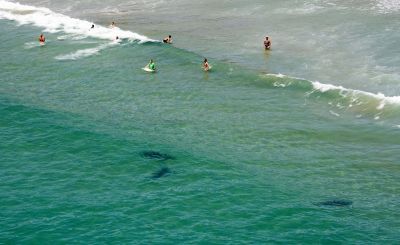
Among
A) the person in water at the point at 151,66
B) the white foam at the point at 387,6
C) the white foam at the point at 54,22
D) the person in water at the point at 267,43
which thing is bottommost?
the person in water at the point at 151,66

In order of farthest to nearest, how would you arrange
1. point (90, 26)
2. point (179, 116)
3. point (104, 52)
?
1. point (90, 26)
2. point (104, 52)
3. point (179, 116)

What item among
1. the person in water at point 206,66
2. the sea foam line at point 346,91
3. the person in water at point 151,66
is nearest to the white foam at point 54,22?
the person in water at point 151,66

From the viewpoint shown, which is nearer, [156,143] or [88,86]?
[156,143]

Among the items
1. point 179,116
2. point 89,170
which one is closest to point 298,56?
point 179,116

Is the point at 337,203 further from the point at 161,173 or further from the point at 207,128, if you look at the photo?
the point at 207,128

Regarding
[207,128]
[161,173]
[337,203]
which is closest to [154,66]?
[207,128]

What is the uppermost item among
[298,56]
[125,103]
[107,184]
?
[298,56]

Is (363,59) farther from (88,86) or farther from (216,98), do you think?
(88,86)

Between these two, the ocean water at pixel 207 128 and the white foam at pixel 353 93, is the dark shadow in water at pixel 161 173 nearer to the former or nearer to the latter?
the ocean water at pixel 207 128
